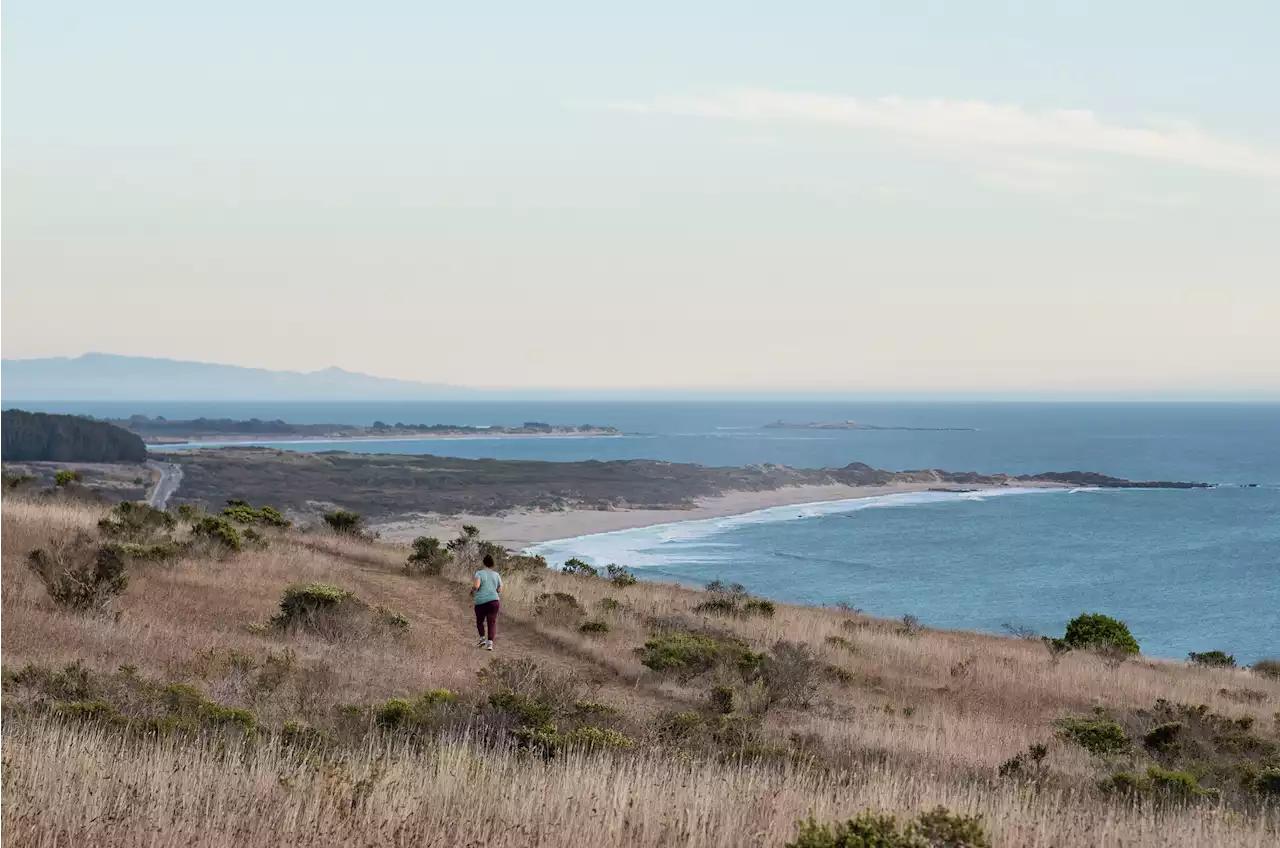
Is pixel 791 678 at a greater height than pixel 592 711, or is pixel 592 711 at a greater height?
pixel 592 711

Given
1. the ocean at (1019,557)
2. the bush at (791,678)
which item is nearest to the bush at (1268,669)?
the ocean at (1019,557)

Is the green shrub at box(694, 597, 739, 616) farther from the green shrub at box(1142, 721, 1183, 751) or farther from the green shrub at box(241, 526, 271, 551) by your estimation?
the green shrub at box(1142, 721, 1183, 751)

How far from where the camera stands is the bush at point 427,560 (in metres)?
24.6

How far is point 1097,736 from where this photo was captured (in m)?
13.4

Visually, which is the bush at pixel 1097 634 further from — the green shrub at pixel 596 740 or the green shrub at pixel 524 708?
the green shrub at pixel 596 740

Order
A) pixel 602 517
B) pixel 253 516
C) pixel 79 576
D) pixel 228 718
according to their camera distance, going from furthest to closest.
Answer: pixel 602 517
pixel 253 516
pixel 79 576
pixel 228 718

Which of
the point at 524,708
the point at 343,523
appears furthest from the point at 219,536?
the point at 524,708

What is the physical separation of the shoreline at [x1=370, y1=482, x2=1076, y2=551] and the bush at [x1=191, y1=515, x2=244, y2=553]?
38.6m

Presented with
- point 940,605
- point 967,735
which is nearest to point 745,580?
point 940,605

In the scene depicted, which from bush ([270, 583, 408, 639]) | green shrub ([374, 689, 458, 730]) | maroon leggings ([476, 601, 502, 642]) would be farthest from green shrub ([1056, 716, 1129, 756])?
bush ([270, 583, 408, 639])

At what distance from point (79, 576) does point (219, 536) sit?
7.22 meters

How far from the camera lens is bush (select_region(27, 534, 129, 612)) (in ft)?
47.1

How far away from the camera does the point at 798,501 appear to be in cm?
10200

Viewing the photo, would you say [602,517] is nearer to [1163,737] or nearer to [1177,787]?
[1163,737]
